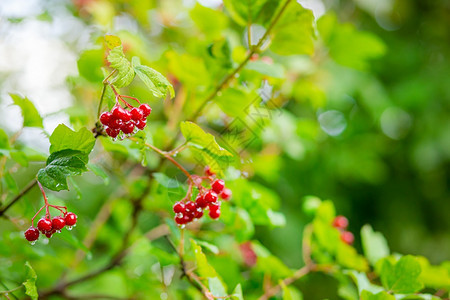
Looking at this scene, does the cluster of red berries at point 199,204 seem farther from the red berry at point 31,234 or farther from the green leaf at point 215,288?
the red berry at point 31,234

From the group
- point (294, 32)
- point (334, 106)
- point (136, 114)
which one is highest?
point (294, 32)

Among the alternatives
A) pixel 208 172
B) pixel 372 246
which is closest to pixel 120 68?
pixel 208 172

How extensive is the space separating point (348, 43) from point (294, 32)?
1.69ft

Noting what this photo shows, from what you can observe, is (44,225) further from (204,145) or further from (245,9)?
(245,9)

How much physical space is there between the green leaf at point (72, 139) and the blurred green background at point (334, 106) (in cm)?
49

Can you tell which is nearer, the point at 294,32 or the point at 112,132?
the point at 112,132

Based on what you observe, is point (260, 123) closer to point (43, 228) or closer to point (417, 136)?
point (43, 228)

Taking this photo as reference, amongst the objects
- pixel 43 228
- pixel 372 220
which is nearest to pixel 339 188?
pixel 372 220

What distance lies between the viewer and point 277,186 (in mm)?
2066

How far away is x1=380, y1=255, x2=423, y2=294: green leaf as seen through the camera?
33.1 inches

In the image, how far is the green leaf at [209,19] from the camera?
1.11m

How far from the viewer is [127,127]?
0.63 meters

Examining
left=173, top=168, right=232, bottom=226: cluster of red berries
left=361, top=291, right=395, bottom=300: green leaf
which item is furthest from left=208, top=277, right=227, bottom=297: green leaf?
left=361, top=291, right=395, bottom=300: green leaf

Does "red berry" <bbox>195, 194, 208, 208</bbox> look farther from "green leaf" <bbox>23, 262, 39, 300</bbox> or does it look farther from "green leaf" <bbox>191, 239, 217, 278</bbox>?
"green leaf" <bbox>23, 262, 39, 300</bbox>
